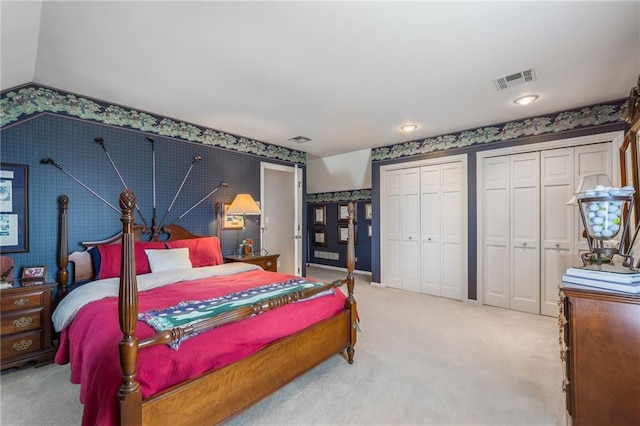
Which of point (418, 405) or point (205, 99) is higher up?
point (205, 99)

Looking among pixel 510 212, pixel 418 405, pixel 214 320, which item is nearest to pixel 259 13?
pixel 214 320

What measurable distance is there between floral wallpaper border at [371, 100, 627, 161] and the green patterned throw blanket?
320 centimetres

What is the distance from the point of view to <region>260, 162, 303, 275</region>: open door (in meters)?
5.38

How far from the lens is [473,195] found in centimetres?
430

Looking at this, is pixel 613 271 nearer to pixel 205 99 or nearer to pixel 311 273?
pixel 205 99

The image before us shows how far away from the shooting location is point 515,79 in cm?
270

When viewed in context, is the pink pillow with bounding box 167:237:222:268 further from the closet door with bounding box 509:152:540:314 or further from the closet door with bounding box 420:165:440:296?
the closet door with bounding box 509:152:540:314

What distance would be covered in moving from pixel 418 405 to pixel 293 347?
933mm

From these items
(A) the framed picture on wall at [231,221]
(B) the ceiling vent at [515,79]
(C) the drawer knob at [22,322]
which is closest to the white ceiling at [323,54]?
(B) the ceiling vent at [515,79]

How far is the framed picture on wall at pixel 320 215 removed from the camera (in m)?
7.59

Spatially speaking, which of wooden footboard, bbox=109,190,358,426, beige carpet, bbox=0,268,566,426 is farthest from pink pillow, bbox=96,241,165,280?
wooden footboard, bbox=109,190,358,426

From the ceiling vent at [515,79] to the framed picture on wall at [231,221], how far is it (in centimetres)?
362

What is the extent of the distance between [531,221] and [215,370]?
4.10 meters

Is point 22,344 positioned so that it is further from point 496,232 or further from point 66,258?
point 496,232
